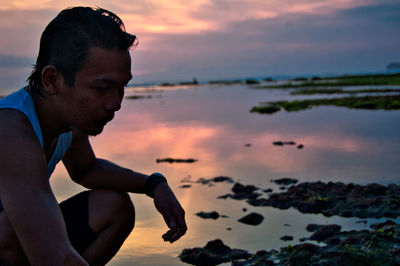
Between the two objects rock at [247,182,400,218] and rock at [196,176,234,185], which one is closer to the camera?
rock at [247,182,400,218]

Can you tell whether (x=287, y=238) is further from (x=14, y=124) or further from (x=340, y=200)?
(x=14, y=124)

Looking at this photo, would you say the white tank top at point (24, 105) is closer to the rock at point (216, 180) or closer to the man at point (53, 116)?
the man at point (53, 116)

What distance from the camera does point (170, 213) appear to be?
95.0 inches

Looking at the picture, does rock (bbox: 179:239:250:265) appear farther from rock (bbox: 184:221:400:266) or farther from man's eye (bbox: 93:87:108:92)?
man's eye (bbox: 93:87:108:92)

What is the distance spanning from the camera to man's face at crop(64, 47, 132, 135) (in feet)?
5.76

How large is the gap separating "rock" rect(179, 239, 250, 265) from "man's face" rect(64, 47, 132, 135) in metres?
2.68

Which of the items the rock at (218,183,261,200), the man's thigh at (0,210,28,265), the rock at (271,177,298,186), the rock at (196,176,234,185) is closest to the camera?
the man's thigh at (0,210,28,265)

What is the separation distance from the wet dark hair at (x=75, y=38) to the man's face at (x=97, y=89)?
0.03 m

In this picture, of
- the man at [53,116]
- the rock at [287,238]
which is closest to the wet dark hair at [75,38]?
the man at [53,116]

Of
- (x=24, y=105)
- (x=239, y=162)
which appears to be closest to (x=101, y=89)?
(x=24, y=105)

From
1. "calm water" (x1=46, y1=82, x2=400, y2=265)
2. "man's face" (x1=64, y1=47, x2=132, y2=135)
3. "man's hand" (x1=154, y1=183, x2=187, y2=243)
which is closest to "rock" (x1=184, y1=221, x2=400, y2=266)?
"calm water" (x1=46, y1=82, x2=400, y2=265)

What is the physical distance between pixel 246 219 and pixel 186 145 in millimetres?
6154

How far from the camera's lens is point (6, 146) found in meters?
1.59

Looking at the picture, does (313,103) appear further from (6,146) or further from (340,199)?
(6,146)
